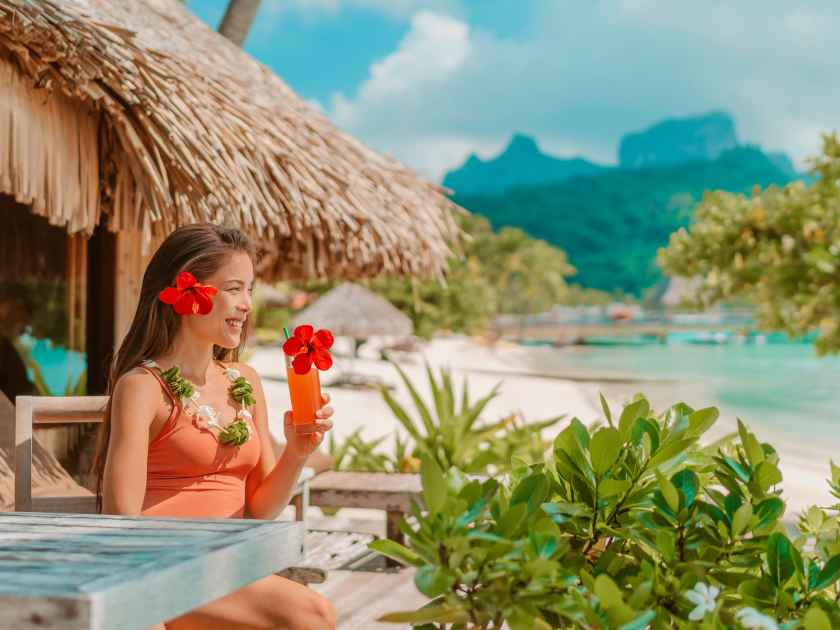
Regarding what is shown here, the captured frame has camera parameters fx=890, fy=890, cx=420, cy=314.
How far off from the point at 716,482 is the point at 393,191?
324 cm

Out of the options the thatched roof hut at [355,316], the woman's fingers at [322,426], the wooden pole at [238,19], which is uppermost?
the wooden pole at [238,19]

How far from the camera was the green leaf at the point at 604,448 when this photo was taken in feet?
3.21

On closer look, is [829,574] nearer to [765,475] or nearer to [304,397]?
[765,475]

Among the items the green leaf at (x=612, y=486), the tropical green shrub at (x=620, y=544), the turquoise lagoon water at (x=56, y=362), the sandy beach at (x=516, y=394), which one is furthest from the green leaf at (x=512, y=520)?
the sandy beach at (x=516, y=394)

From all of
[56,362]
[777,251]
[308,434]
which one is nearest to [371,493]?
[56,362]

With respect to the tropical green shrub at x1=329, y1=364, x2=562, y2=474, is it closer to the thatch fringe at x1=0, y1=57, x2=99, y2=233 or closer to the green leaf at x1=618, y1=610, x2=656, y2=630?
the thatch fringe at x1=0, y1=57, x2=99, y2=233

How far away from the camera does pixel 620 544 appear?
111 centimetres

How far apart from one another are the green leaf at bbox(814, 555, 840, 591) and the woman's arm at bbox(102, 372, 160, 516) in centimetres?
118

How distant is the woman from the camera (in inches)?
68.1

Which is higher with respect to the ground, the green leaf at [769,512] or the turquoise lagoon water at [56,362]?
the turquoise lagoon water at [56,362]

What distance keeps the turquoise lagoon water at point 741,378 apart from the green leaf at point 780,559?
1257 centimetres

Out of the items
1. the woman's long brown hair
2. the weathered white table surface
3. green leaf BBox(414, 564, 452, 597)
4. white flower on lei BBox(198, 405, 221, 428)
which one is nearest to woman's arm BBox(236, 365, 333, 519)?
white flower on lei BBox(198, 405, 221, 428)

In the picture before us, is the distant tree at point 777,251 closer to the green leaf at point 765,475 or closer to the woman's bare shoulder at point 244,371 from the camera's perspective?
the woman's bare shoulder at point 244,371

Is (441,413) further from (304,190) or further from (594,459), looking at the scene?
(594,459)
